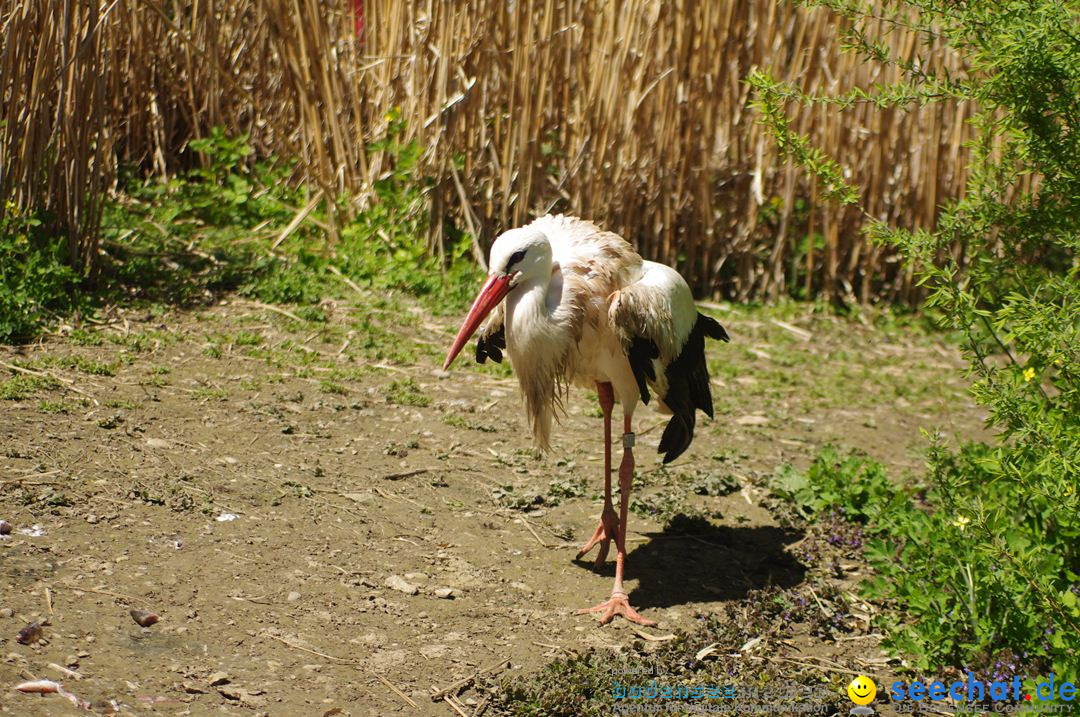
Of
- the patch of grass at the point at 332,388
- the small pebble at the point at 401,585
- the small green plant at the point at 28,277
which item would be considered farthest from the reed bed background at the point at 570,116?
the small pebble at the point at 401,585

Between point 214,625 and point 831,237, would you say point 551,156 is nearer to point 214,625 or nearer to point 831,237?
point 831,237

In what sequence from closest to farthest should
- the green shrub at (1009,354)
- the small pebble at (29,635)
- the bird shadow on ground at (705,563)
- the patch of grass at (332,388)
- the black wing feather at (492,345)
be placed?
the small pebble at (29,635) < the green shrub at (1009,354) < the bird shadow on ground at (705,563) < the black wing feather at (492,345) < the patch of grass at (332,388)

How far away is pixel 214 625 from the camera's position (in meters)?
3.42

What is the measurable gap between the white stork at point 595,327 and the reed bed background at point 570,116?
286cm

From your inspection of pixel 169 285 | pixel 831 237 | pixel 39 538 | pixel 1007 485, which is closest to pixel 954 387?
pixel 831 237

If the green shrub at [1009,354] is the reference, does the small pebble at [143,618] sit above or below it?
below

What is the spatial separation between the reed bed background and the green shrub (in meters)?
2.91

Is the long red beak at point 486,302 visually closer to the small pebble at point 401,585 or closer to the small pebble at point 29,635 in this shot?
the small pebble at point 401,585

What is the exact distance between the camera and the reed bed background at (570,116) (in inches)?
273

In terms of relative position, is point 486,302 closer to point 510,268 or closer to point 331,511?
point 510,268

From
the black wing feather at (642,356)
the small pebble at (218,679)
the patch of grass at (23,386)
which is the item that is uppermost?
the black wing feather at (642,356)

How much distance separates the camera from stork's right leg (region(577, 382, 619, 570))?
431 centimetres

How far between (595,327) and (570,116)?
3429 millimetres

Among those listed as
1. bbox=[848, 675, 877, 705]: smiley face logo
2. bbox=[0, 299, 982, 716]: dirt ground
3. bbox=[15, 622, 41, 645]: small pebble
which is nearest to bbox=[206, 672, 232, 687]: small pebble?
bbox=[0, 299, 982, 716]: dirt ground
